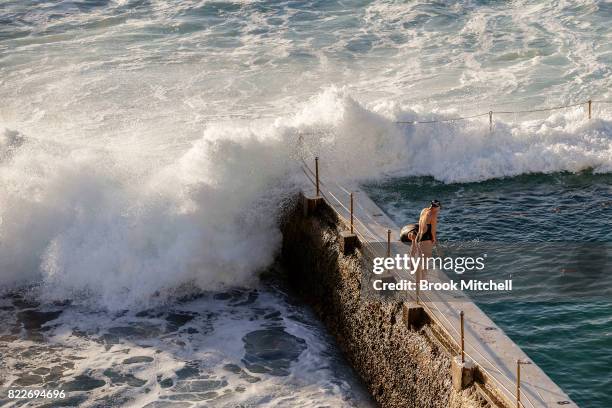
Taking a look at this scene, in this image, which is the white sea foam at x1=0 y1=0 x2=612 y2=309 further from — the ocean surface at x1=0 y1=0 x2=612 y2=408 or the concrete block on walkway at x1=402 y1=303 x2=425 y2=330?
the concrete block on walkway at x1=402 y1=303 x2=425 y2=330

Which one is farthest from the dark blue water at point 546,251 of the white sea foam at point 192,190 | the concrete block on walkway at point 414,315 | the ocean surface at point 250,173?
the concrete block on walkway at point 414,315

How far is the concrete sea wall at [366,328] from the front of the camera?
32.7 feet

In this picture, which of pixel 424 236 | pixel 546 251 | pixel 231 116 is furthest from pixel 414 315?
pixel 231 116

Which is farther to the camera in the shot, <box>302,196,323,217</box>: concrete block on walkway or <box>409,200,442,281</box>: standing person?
<box>302,196,323,217</box>: concrete block on walkway

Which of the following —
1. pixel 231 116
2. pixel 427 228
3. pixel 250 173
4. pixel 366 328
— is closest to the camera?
pixel 427 228

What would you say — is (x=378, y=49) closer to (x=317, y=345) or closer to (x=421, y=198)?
(x=421, y=198)

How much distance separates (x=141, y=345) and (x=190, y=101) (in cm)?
1011

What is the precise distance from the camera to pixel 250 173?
599 inches

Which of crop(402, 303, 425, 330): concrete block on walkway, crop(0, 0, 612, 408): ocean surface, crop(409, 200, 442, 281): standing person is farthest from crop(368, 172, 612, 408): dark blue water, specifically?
crop(402, 303, 425, 330): concrete block on walkway

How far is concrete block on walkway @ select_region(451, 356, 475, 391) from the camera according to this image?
367 inches

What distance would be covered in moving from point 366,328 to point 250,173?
14.6 ft

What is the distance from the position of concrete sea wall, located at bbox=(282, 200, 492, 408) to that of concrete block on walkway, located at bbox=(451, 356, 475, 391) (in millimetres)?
68

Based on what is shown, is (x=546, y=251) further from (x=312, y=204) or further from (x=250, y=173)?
(x=250, y=173)

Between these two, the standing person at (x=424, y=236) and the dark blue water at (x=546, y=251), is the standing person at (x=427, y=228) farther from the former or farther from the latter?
the dark blue water at (x=546, y=251)
